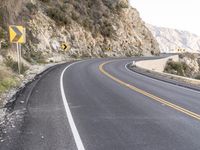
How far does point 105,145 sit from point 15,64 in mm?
14038

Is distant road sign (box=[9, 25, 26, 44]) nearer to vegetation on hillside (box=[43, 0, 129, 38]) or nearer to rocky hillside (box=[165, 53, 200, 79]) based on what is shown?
vegetation on hillside (box=[43, 0, 129, 38])

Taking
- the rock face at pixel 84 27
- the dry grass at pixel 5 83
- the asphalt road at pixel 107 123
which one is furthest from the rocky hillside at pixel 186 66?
the asphalt road at pixel 107 123

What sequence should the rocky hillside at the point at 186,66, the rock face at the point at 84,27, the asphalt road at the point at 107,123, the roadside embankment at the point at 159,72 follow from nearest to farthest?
the asphalt road at the point at 107,123
the roadside embankment at the point at 159,72
the rock face at the point at 84,27
the rocky hillside at the point at 186,66

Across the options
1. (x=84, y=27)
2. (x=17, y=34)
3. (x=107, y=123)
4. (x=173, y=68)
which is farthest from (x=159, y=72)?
(x=84, y=27)

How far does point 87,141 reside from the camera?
6207 millimetres

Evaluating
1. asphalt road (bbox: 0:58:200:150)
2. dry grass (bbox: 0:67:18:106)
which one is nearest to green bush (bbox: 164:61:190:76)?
dry grass (bbox: 0:67:18:106)

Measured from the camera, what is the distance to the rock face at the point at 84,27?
3592 cm

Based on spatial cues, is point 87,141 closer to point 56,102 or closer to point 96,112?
point 96,112

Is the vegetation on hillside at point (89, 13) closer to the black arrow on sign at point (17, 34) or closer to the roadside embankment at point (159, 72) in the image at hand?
the roadside embankment at point (159, 72)

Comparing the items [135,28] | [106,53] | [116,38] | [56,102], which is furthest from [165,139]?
[135,28]

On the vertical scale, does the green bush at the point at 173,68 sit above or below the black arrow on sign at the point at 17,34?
below

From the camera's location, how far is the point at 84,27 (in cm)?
5084

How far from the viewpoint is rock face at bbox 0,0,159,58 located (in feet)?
118

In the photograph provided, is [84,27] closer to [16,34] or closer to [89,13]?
[89,13]
